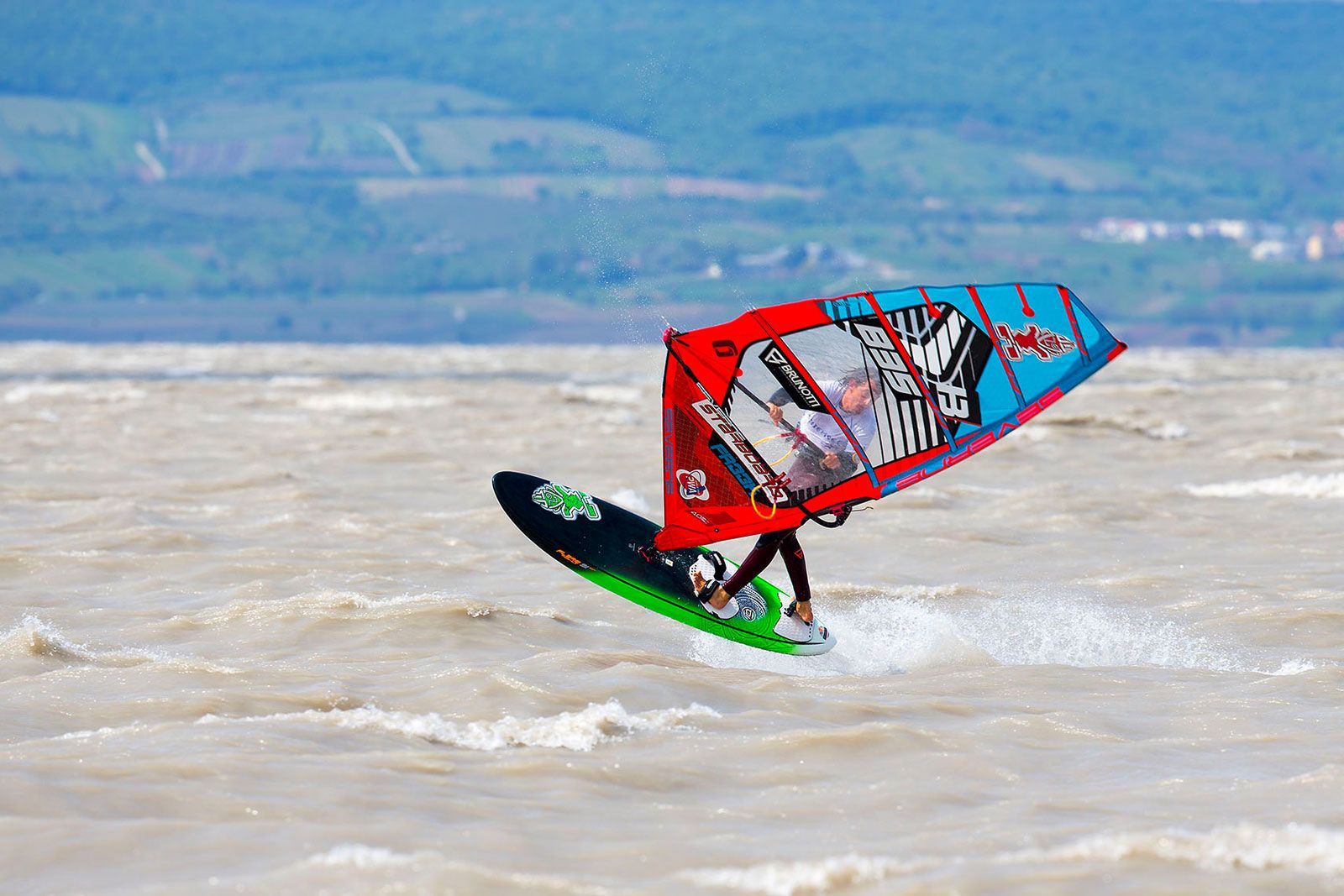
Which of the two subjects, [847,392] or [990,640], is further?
[990,640]

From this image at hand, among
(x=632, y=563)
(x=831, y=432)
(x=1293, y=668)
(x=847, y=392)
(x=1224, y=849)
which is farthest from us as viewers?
(x=632, y=563)

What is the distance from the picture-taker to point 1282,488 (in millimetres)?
20188

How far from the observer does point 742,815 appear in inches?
267

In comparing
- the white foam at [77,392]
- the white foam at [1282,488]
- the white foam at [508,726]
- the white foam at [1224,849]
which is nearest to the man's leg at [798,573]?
the white foam at [508,726]

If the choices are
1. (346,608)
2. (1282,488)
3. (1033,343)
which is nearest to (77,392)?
(1282,488)

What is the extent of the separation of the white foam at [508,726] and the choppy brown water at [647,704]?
0.09 ft

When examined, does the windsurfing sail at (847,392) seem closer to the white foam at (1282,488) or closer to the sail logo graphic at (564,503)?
the sail logo graphic at (564,503)

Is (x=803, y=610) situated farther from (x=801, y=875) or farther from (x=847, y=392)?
(x=801, y=875)

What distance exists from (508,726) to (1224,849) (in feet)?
11.6

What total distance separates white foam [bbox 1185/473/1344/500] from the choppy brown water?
0.36ft

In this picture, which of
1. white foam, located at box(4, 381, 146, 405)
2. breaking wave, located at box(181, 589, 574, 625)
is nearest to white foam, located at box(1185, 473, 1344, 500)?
breaking wave, located at box(181, 589, 574, 625)

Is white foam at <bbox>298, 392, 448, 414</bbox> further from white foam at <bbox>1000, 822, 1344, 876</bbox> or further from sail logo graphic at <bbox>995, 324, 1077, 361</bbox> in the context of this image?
white foam at <bbox>1000, 822, 1344, 876</bbox>

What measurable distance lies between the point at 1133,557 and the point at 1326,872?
30.8 feet

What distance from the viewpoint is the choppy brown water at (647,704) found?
6145 mm
